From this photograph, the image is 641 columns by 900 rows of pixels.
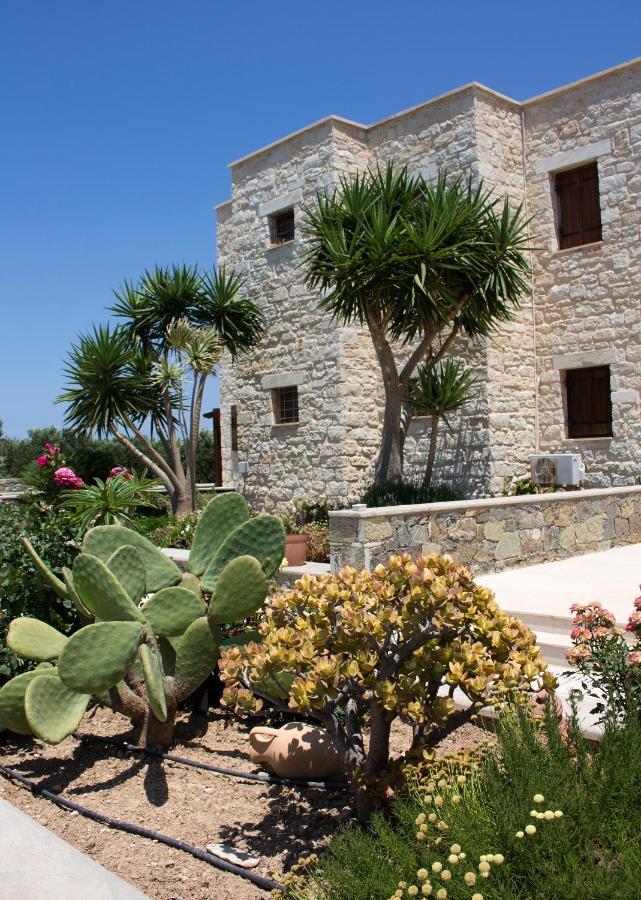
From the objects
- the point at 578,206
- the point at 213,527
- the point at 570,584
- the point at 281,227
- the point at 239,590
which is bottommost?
the point at 570,584


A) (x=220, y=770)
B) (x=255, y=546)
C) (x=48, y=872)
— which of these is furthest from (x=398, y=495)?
(x=48, y=872)

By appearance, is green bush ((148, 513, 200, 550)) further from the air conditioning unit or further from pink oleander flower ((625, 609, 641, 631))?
pink oleander flower ((625, 609, 641, 631))

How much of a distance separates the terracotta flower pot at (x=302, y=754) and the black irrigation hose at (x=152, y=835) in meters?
0.63

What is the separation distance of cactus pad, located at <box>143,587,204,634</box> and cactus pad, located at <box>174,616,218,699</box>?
0.07 m

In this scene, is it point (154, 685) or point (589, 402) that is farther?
point (589, 402)

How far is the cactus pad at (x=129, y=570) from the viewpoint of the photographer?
162 inches

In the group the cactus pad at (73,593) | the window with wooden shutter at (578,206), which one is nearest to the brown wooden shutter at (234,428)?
the window with wooden shutter at (578,206)

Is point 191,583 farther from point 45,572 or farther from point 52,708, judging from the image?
point 52,708

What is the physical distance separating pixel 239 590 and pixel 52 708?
40.6 inches

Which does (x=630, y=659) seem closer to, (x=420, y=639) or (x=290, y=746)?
(x=420, y=639)

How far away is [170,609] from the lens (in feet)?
13.2

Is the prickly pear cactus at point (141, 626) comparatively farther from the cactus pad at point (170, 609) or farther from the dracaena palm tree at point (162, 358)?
the dracaena palm tree at point (162, 358)

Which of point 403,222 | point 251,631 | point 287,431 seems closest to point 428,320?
point 403,222

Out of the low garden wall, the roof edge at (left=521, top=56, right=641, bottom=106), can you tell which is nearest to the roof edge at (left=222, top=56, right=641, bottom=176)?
the roof edge at (left=521, top=56, right=641, bottom=106)
